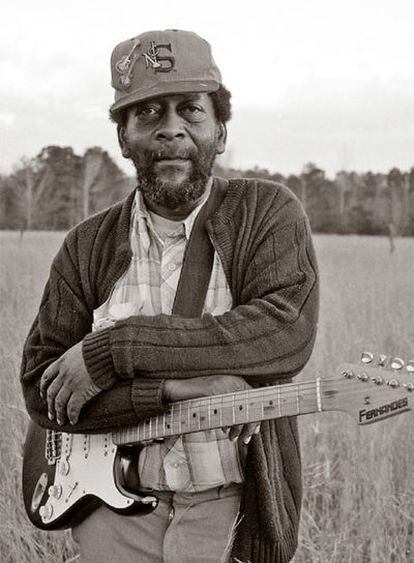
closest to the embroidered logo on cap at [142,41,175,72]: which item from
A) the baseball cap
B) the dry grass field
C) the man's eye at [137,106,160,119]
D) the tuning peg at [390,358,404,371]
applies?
the baseball cap

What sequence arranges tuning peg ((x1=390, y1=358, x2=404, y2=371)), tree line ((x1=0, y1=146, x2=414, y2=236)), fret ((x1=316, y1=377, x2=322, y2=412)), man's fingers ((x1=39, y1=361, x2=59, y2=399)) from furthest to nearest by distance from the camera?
tree line ((x1=0, y1=146, x2=414, y2=236)) → man's fingers ((x1=39, y1=361, x2=59, y2=399)) → fret ((x1=316, y1=377, x2=322, y2=412)) → tuning peg ((x1=390, y1=358, x2=404, y2=371))

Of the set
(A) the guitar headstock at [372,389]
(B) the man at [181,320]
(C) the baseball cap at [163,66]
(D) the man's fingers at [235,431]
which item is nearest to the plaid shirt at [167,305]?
(B) the man at [181,320]

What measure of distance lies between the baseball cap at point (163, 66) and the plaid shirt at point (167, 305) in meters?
0.32

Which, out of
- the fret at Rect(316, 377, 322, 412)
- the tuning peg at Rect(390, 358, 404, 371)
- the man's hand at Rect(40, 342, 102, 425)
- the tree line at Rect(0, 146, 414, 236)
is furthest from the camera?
the tree line at Rect(0, 146, 414, 236)

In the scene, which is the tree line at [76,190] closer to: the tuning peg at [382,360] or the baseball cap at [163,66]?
the baseball cap at [163,66]

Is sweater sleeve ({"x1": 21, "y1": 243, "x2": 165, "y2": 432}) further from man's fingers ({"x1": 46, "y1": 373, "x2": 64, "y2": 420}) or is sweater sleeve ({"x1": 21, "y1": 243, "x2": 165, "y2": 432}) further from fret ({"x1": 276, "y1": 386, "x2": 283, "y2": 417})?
fret ({"x1": 276, "y1": 386, "x2": 283, "y2": 417})

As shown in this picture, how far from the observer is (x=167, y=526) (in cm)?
233

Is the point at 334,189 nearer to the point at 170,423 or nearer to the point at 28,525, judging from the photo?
the point at 28,525

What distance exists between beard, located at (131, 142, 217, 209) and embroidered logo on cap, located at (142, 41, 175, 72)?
8.2 inches

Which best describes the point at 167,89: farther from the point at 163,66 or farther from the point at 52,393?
the point at 52,393

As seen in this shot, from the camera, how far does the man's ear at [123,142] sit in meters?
2.44

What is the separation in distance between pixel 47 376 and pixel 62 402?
10 centimetres

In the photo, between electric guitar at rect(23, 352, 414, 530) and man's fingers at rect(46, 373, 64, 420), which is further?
man's fingers at rect(46, 373, 64, 420)

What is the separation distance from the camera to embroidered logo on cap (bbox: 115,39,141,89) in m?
2.30
